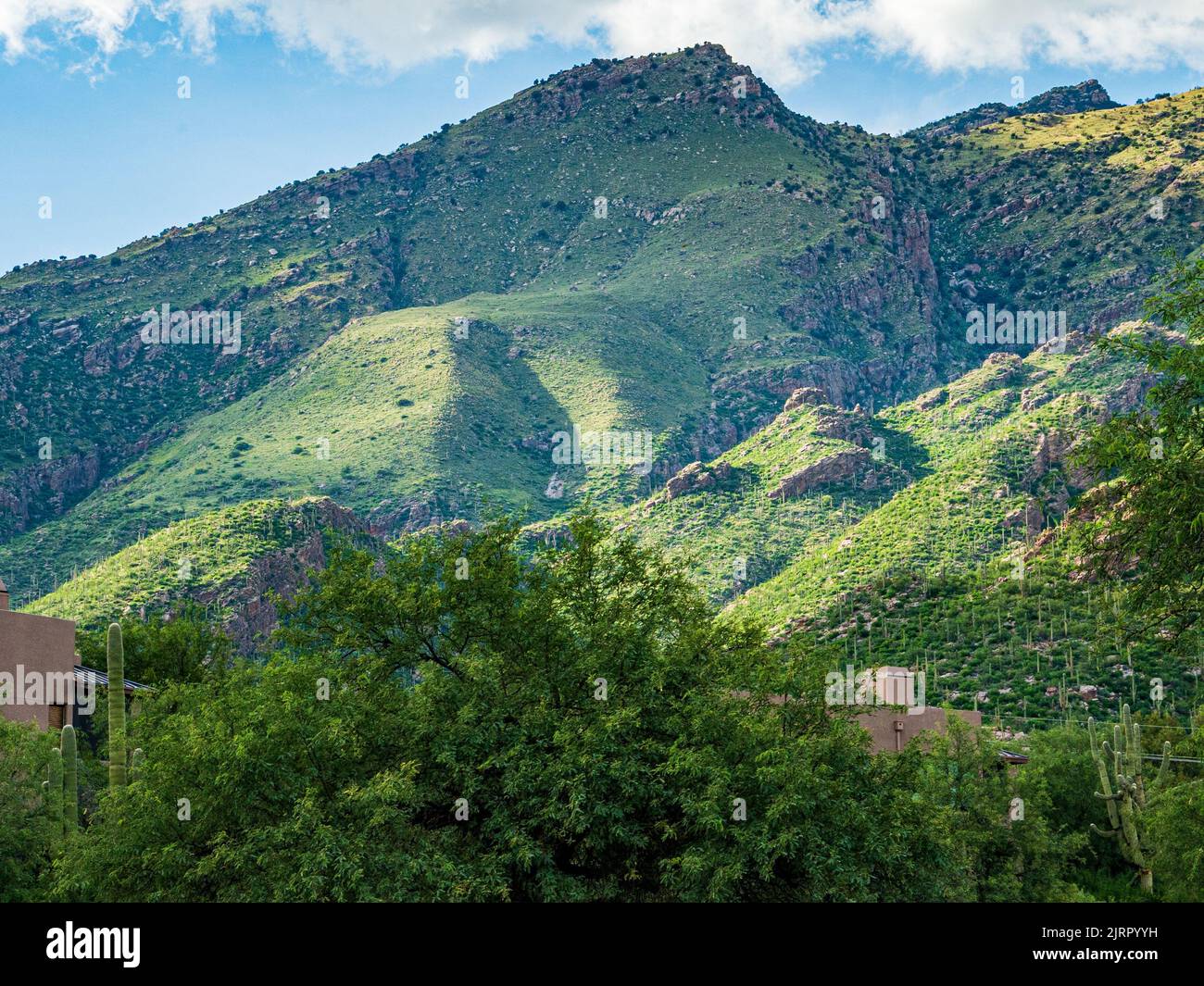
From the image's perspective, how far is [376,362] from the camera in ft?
501

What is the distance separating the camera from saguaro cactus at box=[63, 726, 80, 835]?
2769 centimetres

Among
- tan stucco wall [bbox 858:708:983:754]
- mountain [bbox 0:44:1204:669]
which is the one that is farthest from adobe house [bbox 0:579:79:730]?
mountain [bbox 0:44:1204:669]

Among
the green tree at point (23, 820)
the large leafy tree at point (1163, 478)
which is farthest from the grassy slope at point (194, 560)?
the large leafy tree at point (1163, 478)

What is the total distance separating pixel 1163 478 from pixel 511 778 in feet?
37.3

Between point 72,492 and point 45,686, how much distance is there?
113m

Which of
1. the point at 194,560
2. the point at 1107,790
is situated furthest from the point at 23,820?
the point at 194,560

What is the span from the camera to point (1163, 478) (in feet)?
59.0

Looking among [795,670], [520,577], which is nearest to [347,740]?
[520,577]

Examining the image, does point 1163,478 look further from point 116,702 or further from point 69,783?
point 69,783

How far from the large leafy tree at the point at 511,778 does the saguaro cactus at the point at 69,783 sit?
379 centimetres

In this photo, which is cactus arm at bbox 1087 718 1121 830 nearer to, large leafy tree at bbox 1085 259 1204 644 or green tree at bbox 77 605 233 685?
large leafy tree at bbox 1085 259 1204 644

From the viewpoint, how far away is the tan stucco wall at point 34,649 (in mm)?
37000
